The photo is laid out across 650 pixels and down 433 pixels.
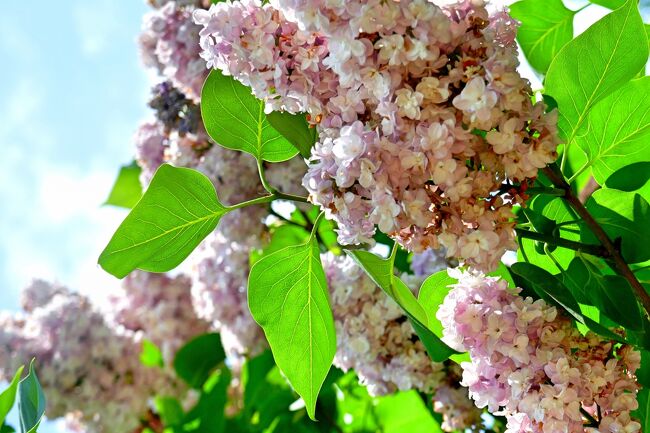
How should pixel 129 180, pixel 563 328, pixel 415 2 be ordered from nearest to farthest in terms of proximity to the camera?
pixel 415 2
pixel 563 328
pixel 129 180

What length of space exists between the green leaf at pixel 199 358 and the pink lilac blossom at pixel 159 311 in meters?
0.19

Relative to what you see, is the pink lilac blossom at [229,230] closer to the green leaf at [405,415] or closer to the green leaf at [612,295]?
the green leaf at [405,415]

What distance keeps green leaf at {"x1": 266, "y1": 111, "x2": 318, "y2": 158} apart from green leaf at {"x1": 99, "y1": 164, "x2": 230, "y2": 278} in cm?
9

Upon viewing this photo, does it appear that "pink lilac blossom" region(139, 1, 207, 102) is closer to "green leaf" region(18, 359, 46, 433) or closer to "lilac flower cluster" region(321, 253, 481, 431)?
"lilac flower cluster" region(321, 253, 481, 431)

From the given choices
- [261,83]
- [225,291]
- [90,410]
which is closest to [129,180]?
[225,291]

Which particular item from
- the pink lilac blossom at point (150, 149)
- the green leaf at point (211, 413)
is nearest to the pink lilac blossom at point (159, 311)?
the green leaf at point (211, 413)

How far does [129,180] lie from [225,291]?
0.44 meters

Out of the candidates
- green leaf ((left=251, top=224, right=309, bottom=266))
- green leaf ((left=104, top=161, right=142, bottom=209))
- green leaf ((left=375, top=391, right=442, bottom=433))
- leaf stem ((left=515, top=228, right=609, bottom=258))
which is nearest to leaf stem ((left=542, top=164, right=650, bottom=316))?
leaf stem ((left=515, top=228, right=609, bottom=258))

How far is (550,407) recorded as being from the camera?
0.68 metres

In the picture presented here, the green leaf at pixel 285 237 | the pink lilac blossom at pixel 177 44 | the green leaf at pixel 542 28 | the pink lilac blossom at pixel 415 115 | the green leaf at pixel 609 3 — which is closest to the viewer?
the pink lilac blossom at pixel 415 115

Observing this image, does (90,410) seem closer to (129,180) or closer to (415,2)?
(129,180)

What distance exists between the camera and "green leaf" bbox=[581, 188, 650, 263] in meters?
0.70

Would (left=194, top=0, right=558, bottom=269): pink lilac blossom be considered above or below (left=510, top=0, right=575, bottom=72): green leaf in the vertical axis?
above

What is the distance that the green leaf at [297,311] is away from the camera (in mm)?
799
